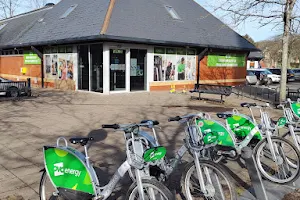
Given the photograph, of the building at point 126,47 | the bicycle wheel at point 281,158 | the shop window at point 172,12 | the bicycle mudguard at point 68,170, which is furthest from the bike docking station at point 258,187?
the shop window at point 172,12

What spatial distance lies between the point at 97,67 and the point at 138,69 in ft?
8.28

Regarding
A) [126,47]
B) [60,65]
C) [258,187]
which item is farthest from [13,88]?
[258,187]

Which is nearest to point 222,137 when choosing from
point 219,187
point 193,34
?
point 219,187

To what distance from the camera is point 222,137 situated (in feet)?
15.9

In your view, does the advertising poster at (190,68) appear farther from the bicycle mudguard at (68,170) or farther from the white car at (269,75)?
the bicycle mudguard at (68,170)

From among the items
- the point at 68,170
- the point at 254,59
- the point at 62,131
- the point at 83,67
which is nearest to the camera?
the point at 68,170

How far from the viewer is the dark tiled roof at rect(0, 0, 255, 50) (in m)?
16.6

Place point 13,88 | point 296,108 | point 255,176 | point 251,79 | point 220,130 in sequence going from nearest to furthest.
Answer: point 255,176 < point 220,130 < point 296,108 < point 13,88 < point 251,79

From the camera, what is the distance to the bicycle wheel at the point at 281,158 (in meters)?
4.29

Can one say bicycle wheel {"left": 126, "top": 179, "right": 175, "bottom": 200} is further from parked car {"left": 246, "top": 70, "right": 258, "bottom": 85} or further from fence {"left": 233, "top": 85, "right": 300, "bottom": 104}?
parked car {"left": 246, "top": 70, "right": 258, "bottom": 85}

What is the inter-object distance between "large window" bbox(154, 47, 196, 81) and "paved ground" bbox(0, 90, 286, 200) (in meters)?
→ 5.38

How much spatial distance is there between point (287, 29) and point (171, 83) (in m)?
9.94

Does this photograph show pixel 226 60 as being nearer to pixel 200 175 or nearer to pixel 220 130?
pixel 220 130

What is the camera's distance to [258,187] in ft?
12.1
